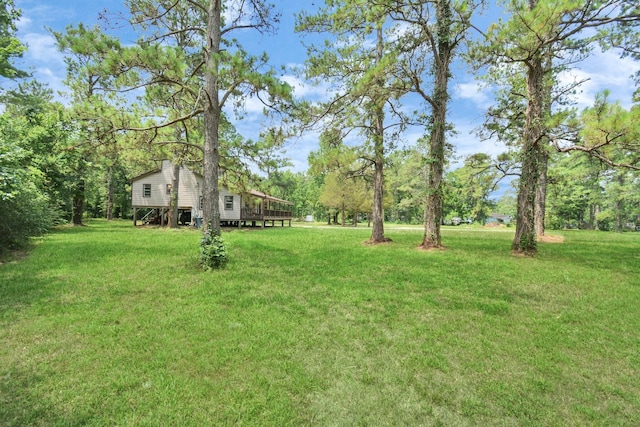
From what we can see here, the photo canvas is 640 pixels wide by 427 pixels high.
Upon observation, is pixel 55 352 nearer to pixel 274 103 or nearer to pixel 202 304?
pixel 202 304

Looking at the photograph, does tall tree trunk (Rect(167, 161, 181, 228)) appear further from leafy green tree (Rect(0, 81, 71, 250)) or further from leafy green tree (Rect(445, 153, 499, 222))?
leafy green tree (Rect(445, 153, 499, 222))

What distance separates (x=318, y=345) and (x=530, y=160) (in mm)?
8296

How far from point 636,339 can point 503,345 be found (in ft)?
6.52

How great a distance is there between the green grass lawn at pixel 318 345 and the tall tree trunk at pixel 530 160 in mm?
1616

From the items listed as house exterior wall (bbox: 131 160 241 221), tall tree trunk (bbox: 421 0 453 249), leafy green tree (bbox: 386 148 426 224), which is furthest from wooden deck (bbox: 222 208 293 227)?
tall tree trunk (bbox: 421 0 453 249)

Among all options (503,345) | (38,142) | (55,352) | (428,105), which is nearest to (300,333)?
(503,345)

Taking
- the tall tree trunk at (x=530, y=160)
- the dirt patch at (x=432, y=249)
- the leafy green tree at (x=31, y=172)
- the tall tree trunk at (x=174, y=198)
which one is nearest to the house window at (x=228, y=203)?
the tall tree trunk at (x=174, y=198)

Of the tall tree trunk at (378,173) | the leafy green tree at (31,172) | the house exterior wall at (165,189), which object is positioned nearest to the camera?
the leafy green tree at (31,172)

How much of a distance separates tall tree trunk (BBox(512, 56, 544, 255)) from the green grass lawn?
162 centimetres

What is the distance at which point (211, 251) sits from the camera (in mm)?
7238

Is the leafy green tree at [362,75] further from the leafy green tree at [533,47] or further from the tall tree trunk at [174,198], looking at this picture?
the tall tree trunk at [174,198]

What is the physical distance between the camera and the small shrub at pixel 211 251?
7.21 m

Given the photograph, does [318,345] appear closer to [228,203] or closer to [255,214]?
[228,203]

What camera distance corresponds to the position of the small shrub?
7.21 meters
